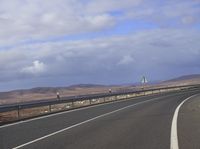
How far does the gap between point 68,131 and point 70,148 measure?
536 centimetres

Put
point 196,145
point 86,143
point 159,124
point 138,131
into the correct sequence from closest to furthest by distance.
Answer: point 196,145
point 86,143
point 138,131
point 159,124

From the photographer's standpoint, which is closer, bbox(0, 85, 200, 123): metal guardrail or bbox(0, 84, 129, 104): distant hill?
bbox(0, 85, 200, 123): metal guardrail

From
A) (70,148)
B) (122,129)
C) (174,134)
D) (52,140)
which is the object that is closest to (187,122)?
(122,129)

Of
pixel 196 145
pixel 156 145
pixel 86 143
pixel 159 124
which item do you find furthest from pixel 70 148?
pixel 159 124

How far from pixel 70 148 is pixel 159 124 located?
24.7ft

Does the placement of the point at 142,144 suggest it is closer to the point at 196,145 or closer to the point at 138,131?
the point at 196,145

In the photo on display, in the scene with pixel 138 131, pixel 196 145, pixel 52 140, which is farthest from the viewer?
pixel 138 131

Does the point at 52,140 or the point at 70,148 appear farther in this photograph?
the point at 52,140

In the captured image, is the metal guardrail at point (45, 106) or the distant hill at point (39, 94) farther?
the distant hill at point (39, 94)

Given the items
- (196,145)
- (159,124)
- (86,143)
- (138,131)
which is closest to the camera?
(196,145)

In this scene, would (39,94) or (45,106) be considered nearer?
(45,106)

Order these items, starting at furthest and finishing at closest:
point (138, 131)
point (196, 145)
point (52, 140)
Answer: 1. point (138, 131)
2. point (52, 140)
3. point (196, 145)

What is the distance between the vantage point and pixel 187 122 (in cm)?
2089

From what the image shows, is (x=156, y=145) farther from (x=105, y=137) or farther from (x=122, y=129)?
(x=122, y=129)
